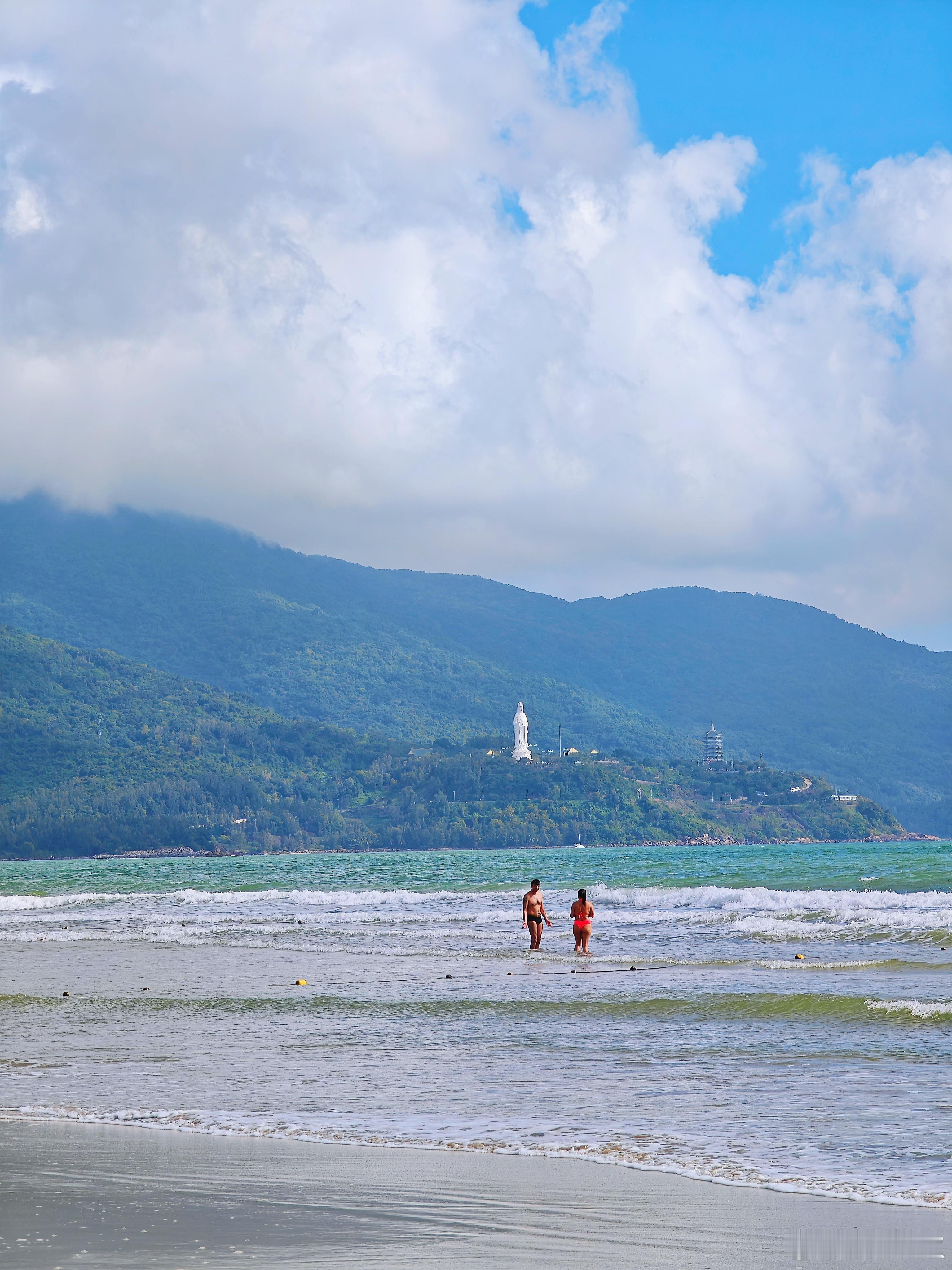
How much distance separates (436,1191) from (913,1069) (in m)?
6.43

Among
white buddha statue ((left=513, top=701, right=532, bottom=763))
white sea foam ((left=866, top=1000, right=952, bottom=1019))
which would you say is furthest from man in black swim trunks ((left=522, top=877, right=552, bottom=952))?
white buddha statue ((left=513, top=701, right=532, bottom=763))

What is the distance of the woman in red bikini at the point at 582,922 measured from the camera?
85.8 feet

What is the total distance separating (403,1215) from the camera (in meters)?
8.12

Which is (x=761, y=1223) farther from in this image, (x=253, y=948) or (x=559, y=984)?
(x=253, y=948)

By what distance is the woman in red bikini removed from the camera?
1029 inches

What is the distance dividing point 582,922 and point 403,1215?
18351mm

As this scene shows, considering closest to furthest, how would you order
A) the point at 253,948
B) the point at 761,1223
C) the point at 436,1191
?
the point at 761,1223
the point at 436,1191
the point at 253,948

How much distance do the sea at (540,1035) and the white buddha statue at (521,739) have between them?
145 metres

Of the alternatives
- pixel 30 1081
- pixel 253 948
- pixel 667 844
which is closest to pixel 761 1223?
pixel 30 1081

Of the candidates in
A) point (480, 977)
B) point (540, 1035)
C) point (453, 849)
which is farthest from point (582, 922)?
point (453, 849)

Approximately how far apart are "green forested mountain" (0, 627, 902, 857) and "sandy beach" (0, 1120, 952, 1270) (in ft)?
494

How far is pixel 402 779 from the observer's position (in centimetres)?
18412

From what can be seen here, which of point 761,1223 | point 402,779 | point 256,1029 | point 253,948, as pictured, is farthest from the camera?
point 402,779

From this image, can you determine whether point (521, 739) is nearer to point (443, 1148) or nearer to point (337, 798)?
point (337, 798)
